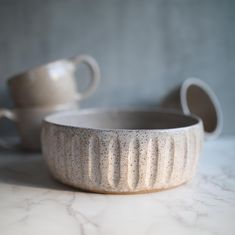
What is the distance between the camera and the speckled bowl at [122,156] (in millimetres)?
Answer: 521

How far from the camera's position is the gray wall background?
0.89 metres

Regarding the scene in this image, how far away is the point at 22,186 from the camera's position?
60 cm

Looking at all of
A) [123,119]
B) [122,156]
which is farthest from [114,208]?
[123,119]

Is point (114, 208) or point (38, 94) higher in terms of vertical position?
point (38, 94)

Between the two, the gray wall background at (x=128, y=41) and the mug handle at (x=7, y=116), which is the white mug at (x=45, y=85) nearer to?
the mug handle at (x=7, y=116)

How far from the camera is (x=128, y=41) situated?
0.91 metres

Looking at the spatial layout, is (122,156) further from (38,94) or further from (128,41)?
(128,41)

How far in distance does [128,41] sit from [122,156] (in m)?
0.47

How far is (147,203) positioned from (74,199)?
4.5 inches

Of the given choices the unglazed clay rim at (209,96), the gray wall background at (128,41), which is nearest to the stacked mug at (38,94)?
the gray wall background at (128,41)

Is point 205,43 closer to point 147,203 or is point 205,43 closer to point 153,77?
point 153,77

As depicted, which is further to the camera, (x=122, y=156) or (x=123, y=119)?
(x=123, y=119)

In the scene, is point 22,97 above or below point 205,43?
below

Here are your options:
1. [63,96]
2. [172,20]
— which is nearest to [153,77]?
[172,20]
